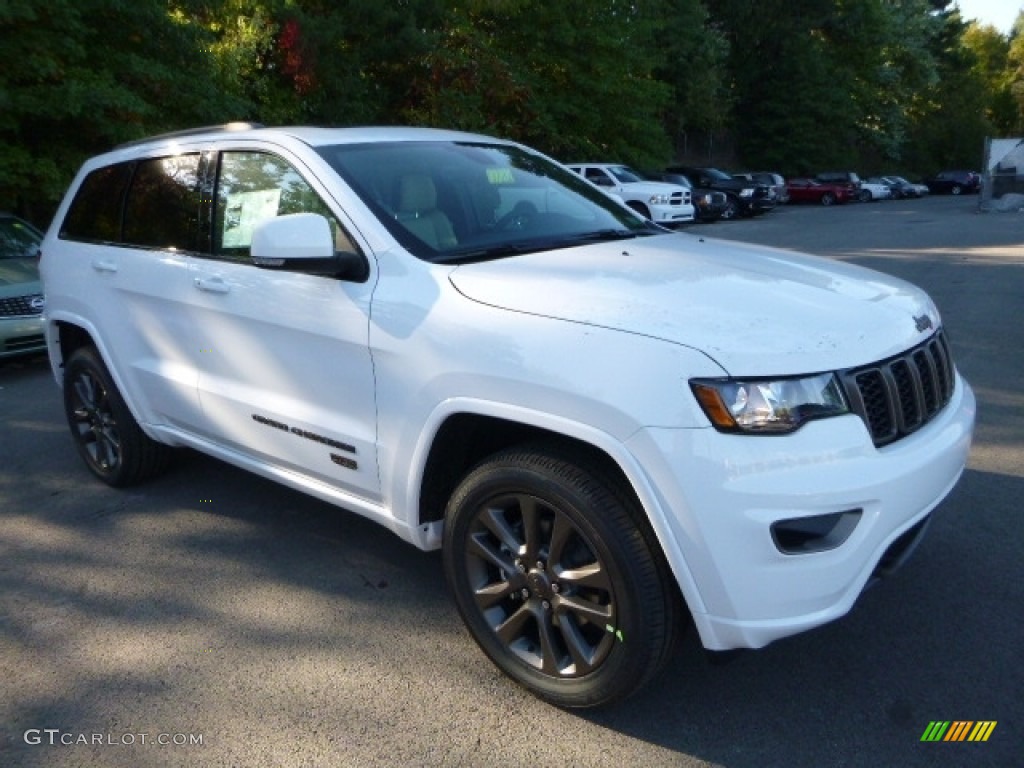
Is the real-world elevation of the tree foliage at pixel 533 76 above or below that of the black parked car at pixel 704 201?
above

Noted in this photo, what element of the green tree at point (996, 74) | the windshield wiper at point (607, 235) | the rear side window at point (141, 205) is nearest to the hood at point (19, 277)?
the rear side window at point (141, 205)

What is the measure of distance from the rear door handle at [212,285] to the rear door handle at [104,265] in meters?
0.84

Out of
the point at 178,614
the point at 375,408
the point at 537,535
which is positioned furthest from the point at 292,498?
the point at 537,535

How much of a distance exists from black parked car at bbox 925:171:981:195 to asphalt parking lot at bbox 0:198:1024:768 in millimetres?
49041

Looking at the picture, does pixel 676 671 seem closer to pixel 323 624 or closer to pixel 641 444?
pixel 641 444

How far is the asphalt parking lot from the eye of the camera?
9.29 ft

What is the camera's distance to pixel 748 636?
254 cm

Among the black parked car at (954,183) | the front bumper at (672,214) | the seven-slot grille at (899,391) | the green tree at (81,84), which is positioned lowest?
the black parked car at (954,183)

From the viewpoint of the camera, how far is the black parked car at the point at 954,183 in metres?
48.2

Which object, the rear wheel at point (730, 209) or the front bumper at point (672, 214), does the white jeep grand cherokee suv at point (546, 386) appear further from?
the rear wheel at point (730, 209)

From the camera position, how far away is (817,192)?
135ft

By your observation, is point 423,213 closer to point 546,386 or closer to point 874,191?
point 546,386

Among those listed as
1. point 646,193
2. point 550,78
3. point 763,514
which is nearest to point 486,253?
point 763,514

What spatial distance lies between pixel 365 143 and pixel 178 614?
2.04 m
